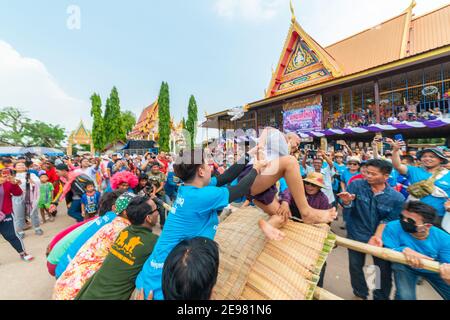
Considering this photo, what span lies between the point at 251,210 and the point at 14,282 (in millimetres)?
3642

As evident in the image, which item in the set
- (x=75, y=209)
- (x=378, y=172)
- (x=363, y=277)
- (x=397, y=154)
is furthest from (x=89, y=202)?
(x=397, y=154)

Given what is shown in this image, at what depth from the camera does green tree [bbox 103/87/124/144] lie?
3053cm

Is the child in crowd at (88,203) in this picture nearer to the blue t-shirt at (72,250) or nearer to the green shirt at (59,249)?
the green shirt at (59,249)

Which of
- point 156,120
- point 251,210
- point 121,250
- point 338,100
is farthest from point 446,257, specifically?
point 156,120

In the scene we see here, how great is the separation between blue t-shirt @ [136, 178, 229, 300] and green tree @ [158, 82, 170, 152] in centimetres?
2712

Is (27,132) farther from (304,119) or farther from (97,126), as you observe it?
(304,119)

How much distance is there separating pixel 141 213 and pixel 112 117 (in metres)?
33.2

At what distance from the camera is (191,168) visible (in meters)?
1.59

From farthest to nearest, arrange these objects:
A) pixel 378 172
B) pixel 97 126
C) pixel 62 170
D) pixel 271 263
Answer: pixel 97 126, pixel 62 170, pixel 378 172, pixel 271 263

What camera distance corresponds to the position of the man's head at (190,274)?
3.72ft

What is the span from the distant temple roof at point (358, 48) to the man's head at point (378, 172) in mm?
8992

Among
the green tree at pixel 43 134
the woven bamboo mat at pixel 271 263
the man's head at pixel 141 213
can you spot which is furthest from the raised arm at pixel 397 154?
the green tree at pixel 43 134

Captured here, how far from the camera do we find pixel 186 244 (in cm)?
130

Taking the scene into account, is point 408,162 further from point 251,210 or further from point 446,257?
point 251,210
